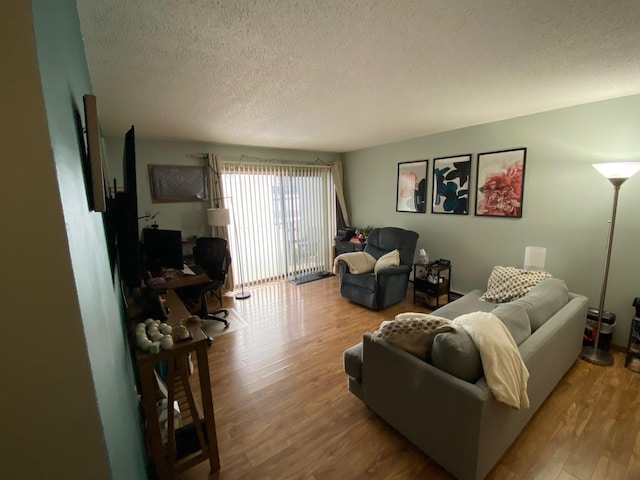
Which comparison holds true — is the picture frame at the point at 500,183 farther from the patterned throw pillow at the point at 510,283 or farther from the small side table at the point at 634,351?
the small side table at the point at 634,351

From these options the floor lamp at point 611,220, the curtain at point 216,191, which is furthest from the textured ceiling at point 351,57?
the curtain at point 216,191

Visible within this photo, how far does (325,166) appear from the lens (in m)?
5.34

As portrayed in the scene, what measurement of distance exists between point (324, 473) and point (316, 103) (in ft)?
8.84

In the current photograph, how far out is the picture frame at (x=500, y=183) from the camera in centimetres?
317

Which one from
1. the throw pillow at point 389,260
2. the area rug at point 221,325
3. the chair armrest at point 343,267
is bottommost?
the area rug at point 221,325

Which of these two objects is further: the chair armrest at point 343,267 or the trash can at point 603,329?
the chair armrest at point 343,267

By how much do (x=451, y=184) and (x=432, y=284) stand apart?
1.41m

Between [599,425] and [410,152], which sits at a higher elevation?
[410,152]

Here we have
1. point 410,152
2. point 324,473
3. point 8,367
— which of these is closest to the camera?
point 8,367

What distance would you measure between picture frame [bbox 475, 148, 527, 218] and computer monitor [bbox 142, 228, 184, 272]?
11.9 feet

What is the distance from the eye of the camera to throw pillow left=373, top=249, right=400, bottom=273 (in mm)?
3697

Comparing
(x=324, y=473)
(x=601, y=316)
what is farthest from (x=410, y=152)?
(x=324, y=473)

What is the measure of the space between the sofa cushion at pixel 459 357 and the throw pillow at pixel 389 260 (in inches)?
84.1

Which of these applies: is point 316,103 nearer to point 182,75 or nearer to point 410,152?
point 182,75
